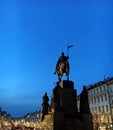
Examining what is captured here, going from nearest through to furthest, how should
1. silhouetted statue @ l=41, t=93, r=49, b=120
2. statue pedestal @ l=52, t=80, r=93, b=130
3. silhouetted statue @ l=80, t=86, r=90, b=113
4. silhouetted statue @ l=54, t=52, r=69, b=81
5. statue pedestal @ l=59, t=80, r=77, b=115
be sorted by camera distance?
1. statue pedestal @ l=52, t=80, r=93, b=130
2. statue pedestal @ l=59, t=80, r=77, b=115
3. silhouetted statue @ l=80, t=86, r=90, b=113
4. silhouetted statue @ l=54, t=52, r=69, b=81
5. silhouetted statue @ l=41, t=93, r=49, b=120

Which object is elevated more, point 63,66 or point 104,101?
point 104,101

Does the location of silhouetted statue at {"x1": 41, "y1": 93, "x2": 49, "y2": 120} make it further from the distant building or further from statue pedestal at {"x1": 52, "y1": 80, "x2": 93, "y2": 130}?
the distant building

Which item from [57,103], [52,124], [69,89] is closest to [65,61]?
[69,89]

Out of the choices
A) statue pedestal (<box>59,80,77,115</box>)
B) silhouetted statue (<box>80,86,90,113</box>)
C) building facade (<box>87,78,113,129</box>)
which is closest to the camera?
statue pedestal (<box>59,80,77,115</box>)

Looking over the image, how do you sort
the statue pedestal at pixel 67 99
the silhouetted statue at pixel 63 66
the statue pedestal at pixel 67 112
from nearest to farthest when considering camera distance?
the statue pedestal at pixel 67 112 < the statue pedestal at pixel 67 99 < the silhouetted statue at pixel 63 66

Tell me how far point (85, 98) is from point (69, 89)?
65.4 inches

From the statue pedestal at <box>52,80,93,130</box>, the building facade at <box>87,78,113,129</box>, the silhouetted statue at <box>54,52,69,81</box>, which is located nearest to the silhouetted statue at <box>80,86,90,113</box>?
the statue pedestal at <box>52,80,93,130</box>

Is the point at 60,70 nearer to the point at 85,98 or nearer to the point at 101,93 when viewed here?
the point at 85,98

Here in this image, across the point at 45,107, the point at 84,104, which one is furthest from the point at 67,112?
the point at 45,107

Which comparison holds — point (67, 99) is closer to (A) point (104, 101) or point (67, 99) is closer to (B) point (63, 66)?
(B) point (63, 66)

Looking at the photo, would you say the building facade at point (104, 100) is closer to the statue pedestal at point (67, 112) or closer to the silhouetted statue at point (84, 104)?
the silhouetted statue at point (84, 104)

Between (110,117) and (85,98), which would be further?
(110,117)

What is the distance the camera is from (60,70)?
23594mm

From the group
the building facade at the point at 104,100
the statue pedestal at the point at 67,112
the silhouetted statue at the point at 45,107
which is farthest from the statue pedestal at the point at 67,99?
the building facade at the point at 104,100
